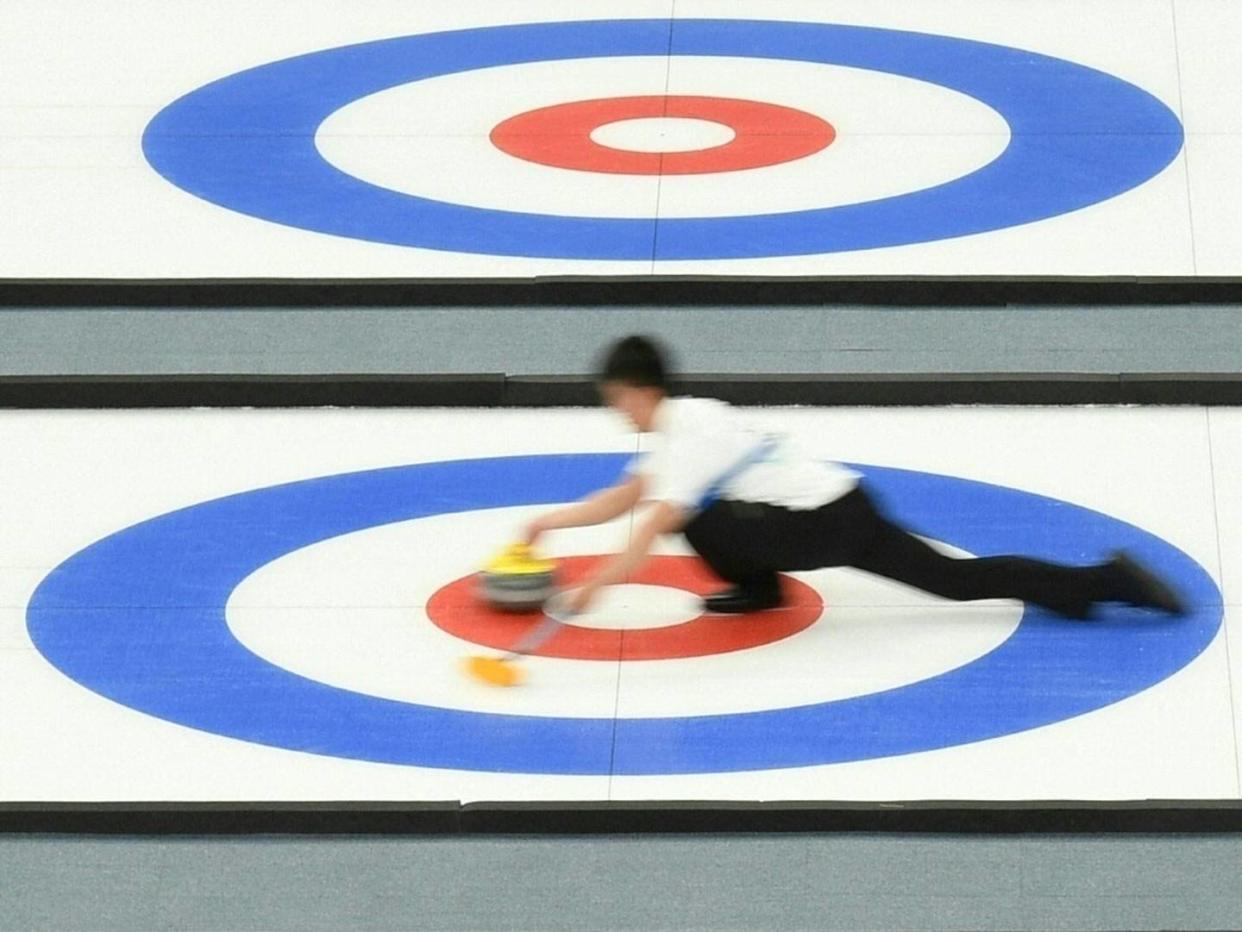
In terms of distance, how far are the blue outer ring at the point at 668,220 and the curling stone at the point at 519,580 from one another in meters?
2.74

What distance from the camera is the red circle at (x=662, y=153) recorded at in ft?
34.0

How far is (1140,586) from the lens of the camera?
684 cm

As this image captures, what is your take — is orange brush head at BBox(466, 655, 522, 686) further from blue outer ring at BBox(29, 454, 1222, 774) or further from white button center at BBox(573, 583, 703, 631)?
white button center at BBox(573, 583, 703, 631)

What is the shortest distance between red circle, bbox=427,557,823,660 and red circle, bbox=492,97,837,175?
339cm

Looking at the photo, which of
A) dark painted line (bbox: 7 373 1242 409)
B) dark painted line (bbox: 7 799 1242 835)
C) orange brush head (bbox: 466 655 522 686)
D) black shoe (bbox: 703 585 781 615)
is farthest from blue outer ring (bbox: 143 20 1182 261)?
dark painted line (bbox: 7 799 1242 835)

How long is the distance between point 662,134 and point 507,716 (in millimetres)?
4509

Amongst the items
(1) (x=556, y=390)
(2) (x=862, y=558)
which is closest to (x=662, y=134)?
(1) (x=556, y=390)

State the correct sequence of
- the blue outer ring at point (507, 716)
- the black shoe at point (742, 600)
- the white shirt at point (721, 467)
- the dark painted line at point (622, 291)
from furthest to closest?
1. the dark painted line at point (622, 291)
2. the black shoe at point (742, 600)
3. the white shirt at point (721, 467)
4. the blue outer ring at point (507, 716)

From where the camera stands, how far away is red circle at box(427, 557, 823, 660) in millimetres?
6875

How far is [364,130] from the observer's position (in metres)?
10.8

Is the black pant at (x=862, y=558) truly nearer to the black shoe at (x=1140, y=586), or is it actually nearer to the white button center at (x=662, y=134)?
the black shoe at (x=1140, y=586)

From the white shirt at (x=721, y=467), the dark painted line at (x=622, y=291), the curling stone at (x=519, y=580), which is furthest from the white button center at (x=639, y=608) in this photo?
the dark painted line at (x=622, y=291)

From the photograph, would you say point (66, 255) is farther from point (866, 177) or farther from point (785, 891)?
point (785, 891)

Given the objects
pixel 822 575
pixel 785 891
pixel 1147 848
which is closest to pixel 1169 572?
pixel 822 575
